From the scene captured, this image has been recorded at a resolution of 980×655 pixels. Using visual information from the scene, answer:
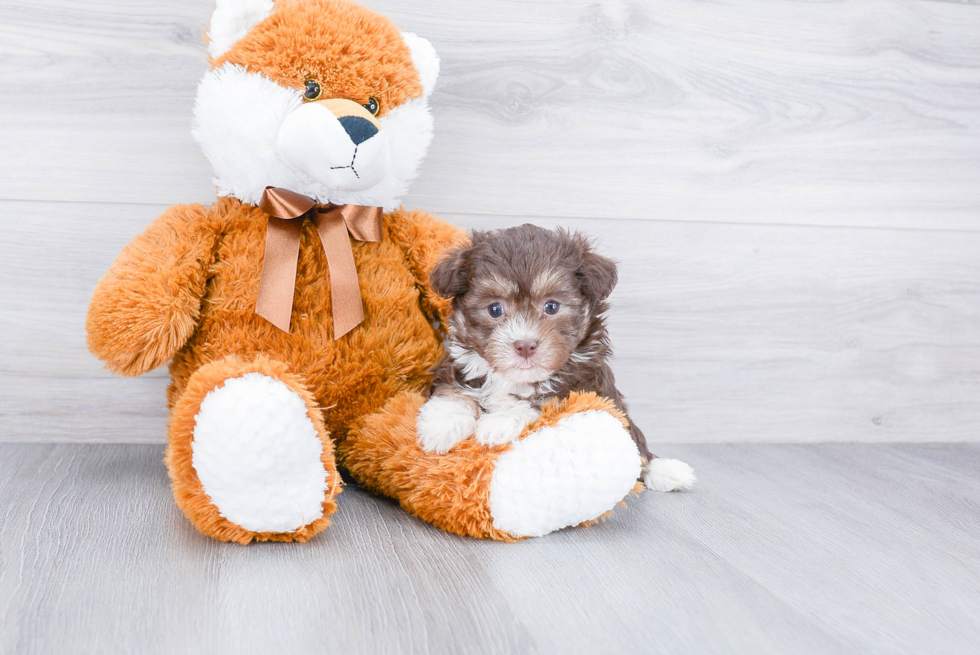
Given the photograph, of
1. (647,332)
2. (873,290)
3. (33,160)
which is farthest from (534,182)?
(33,160)

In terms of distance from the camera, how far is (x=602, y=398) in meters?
1.26

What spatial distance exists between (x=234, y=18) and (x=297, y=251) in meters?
0.41

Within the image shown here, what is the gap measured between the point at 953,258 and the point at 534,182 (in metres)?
1.12

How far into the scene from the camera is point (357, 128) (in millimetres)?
1253

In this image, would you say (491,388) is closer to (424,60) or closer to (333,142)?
(333,142)

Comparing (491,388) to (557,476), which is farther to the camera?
(491,388)

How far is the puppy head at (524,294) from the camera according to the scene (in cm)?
117

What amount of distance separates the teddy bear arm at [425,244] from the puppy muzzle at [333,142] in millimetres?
217

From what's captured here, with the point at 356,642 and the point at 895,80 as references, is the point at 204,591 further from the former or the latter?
the point at 895,80

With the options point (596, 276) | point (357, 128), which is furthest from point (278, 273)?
point (596, 276)

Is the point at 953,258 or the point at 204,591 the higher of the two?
the point at 953,258

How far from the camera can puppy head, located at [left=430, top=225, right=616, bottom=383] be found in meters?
1.17

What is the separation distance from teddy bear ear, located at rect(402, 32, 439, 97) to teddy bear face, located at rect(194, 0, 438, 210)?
43 mm

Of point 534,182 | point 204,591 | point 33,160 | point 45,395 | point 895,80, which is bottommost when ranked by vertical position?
point 45,395
